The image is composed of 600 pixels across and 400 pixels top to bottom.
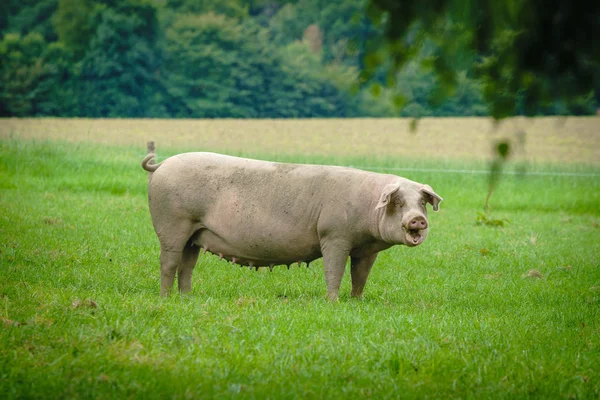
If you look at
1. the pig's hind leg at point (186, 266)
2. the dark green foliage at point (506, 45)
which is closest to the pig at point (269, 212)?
the pig's hind leg at point (186, 266)

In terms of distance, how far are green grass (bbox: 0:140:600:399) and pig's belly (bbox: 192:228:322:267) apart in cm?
43

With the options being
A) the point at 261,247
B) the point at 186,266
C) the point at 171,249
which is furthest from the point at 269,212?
the point at 186,266

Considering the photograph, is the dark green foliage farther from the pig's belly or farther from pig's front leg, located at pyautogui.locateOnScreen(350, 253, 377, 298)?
pig's front leg, located at pyautogui.locateOnScreen(350, 253, 377, 298)

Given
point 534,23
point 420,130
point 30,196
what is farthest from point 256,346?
point 420,130

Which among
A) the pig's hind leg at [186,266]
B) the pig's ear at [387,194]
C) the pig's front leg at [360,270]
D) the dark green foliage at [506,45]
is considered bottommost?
the pig's hind leg at [186,266]

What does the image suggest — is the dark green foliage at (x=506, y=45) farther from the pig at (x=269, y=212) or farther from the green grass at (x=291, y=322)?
the pig at (x=269, y=212)

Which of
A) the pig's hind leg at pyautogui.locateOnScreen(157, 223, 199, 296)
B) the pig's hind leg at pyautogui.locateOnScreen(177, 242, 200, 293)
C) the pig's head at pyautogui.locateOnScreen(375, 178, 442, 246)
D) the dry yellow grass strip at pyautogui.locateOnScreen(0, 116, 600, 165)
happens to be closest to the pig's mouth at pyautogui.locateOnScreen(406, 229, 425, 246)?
the pig's head at pyautogui.locateOnScreen(375, 178, 442, 246)

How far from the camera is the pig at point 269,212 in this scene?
25.9 feet

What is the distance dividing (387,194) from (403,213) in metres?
0.23

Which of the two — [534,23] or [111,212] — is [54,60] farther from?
[534,23]

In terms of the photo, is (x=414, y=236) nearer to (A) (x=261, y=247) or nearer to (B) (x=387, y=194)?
(B) (x=387, y=194)

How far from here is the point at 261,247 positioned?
316 inches

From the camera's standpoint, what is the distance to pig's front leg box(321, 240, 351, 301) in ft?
25.8

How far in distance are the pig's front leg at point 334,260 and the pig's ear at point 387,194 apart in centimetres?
63
